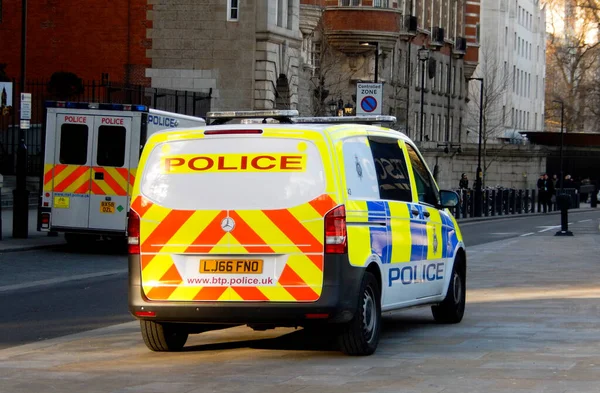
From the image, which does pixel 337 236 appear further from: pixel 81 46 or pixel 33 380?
pixel 81 46

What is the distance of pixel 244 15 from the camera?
46.0 meters

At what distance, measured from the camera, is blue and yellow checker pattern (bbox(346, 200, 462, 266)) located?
10.4 meters

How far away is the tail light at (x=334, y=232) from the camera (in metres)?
10.1

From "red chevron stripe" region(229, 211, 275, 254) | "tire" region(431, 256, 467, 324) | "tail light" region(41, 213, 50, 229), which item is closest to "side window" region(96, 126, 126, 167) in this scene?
"tail light" region(41, 213, 50, 229)

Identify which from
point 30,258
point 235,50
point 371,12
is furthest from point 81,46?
point 30,258

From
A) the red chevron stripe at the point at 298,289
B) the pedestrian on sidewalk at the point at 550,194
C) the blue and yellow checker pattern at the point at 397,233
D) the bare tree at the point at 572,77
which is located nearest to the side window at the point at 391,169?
the blue and yellow checker pattern at the point at 397,233

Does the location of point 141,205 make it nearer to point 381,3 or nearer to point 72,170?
point 72,170

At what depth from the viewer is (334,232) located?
10.1 metres

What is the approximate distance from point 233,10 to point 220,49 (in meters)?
1.41

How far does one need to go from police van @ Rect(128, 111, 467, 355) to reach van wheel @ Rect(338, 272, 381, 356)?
11 mm

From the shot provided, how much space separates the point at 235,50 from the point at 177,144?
118 ft

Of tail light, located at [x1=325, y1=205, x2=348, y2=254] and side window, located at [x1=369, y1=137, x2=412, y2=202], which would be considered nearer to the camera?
tail light, located at [x1=325, y1=205, x2=348, y2=254]

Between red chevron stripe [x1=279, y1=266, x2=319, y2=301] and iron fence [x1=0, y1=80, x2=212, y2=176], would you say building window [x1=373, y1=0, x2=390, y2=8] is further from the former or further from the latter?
red chevron stripe [x1=279, y1=266, x2=319, y2=301]

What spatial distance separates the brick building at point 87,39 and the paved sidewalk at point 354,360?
34.1 metres
